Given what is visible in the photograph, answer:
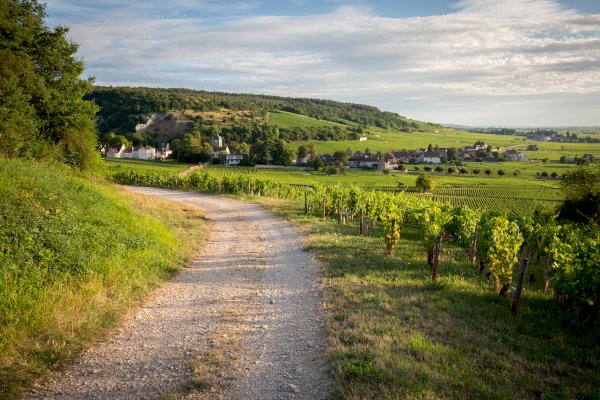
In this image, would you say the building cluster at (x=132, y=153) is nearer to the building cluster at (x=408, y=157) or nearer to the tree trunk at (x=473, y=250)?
the building cluster at (x=408, y=157)

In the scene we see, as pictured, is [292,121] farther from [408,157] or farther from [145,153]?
[145,153]

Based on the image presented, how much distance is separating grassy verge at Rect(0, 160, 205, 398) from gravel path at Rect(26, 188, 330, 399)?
446 millimetres

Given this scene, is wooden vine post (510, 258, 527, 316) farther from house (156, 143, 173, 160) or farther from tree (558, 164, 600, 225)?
house (156, 143, 173, 160)

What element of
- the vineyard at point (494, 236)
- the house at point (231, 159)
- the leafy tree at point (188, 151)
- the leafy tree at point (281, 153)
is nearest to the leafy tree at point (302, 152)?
the leafy tree at point (281, 153)

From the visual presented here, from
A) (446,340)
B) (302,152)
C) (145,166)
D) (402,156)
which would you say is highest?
(402,156)

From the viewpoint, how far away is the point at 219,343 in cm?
695

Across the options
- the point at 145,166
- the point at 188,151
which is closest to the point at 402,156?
the point at 188,151

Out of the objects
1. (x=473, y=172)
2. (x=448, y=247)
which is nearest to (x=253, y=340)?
(x=448, y=247)

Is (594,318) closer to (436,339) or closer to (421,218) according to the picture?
(436,339)

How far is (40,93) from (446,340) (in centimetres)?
2078

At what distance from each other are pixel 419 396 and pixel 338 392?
1.09 metres

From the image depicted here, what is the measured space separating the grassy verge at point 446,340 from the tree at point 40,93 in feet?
47.7

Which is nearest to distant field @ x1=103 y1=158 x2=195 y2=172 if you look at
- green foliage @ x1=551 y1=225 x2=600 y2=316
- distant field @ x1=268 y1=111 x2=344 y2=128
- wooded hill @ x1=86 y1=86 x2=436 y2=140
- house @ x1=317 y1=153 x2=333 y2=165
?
house @ x1=317 y1=153 x2=333 y2=165

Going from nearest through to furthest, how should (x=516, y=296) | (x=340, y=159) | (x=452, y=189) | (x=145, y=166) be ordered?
(x=516, y=296) → (x=145, y=166) → (x=452, y=189) → (x=340, y=159)
